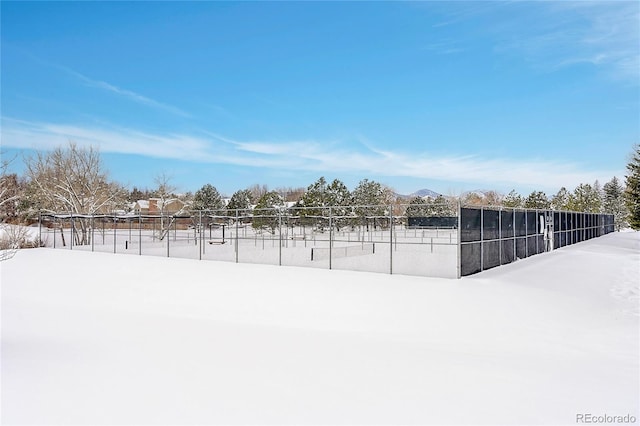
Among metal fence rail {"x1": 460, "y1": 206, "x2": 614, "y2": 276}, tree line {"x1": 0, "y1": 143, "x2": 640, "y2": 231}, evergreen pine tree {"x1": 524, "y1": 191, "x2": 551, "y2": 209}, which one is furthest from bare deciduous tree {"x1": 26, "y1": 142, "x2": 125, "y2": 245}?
evergreen pine tree {"x1": 524, "y1": 191, "x2": 551, "y2": 209}

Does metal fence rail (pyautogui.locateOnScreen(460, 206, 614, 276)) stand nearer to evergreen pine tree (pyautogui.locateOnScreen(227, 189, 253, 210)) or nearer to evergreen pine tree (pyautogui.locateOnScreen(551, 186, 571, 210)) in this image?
evergreen pine tree (pyautogui.locateOnScreen(227, 189, 253, 210))

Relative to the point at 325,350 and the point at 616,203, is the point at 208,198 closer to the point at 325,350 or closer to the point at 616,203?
the point at 325,350

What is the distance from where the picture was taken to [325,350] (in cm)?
646

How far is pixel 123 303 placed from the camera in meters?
10.7

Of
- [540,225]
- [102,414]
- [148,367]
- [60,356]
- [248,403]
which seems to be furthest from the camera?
[540,225]

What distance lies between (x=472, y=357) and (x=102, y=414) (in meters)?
4.75

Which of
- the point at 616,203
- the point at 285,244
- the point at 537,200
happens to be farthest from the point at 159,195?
the point at 616,203

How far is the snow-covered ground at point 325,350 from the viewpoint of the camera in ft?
14.3

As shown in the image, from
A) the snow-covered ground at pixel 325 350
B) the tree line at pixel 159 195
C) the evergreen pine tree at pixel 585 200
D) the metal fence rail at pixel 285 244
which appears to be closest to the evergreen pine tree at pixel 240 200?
the tree line at pixel 159 195

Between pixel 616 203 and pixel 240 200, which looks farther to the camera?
pixel 616 203

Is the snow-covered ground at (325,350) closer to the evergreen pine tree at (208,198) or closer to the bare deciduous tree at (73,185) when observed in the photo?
the bare deciduous tree at (73,185)

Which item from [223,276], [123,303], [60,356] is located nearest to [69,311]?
[123,303]

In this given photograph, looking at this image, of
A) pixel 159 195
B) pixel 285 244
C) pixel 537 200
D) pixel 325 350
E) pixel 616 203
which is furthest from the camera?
pixel 616 203

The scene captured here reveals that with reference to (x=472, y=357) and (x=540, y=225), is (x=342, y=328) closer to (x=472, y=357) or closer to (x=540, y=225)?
(x=472, y=357)
